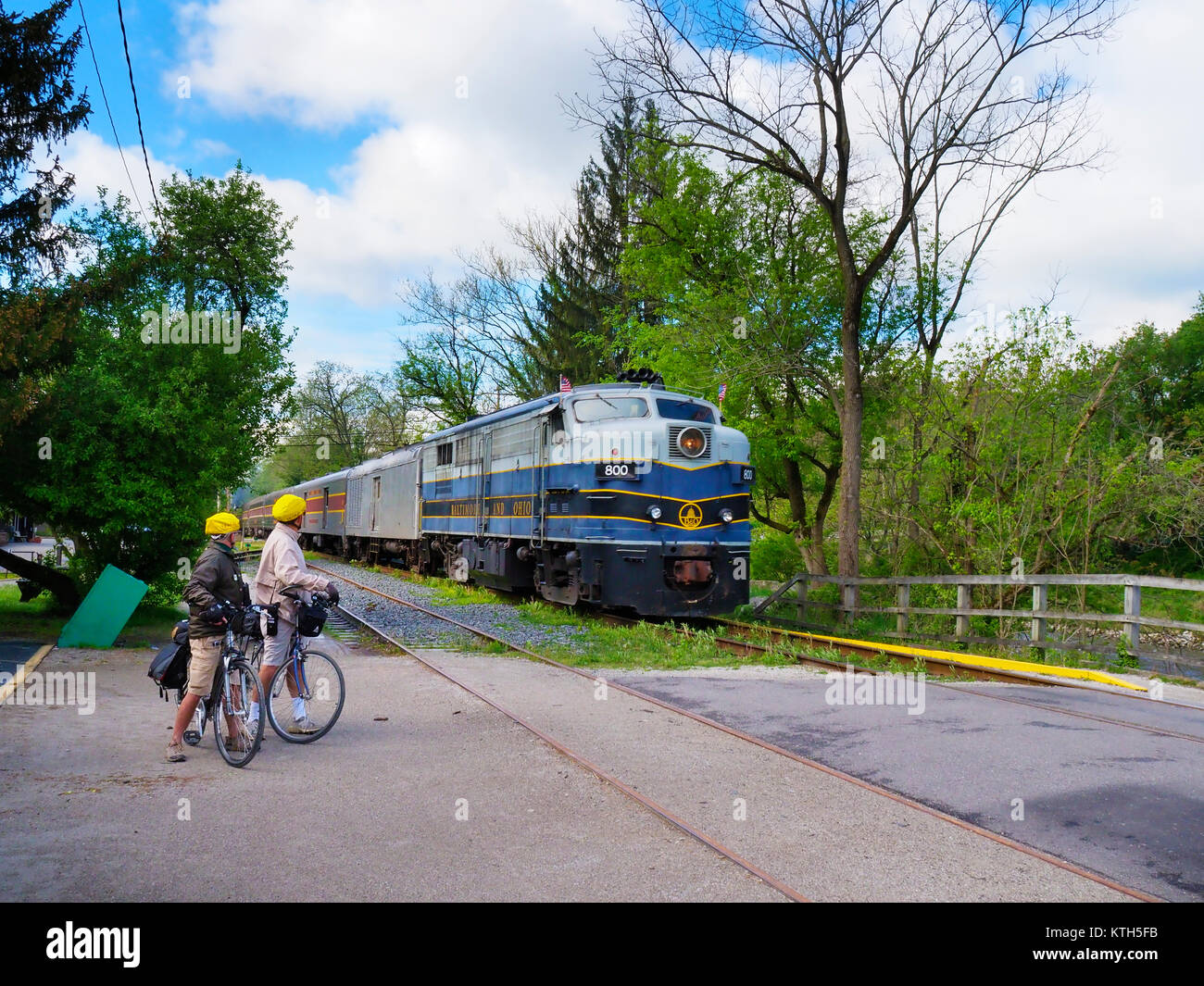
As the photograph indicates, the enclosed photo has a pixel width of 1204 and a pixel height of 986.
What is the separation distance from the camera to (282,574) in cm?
744

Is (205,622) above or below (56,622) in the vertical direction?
above

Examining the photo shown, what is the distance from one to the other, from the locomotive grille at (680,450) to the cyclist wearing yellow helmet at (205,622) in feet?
27.3

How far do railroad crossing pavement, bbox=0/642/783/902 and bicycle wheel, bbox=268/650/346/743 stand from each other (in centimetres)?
15

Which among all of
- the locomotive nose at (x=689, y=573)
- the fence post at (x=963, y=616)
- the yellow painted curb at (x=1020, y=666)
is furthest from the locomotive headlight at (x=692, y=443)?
the fence post at (x=963, y=616)

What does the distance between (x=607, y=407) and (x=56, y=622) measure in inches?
370

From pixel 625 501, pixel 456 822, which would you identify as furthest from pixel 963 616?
pixel 456 822

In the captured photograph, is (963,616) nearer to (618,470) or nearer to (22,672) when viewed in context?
(618,470)

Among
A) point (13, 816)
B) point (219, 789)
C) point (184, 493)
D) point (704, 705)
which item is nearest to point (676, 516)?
point (704, 705)

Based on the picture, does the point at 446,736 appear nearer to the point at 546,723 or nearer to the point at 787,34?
the point at 546,723

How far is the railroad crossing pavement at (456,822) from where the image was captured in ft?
15.1

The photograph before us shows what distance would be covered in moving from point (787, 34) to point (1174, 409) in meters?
33.6

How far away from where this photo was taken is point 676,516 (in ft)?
47.0

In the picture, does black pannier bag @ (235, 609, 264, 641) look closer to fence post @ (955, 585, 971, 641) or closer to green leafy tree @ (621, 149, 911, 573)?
fence post @ (955, 585, 971, 641)

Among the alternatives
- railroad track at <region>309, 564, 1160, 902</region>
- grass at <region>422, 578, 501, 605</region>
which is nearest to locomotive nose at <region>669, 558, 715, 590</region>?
railroad track at <region>309, 564, 1160, 902</region>
